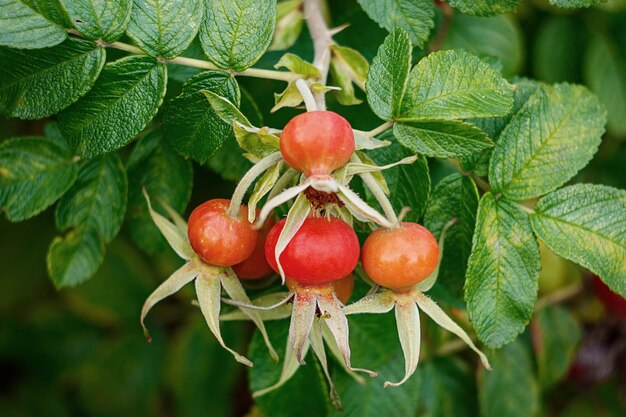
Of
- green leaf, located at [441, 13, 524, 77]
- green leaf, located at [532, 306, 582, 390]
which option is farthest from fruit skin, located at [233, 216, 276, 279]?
green leaf, located at [532, 306, 582, 390]

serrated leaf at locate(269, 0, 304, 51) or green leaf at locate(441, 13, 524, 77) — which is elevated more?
serrated leaf at locate(269, 0, 304, 51)

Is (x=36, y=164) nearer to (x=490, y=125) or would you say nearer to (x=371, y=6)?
(x=371, y=6)

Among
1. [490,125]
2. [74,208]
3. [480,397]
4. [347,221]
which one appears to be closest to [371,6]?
[490,125]

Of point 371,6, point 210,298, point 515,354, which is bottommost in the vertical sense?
point 515,354

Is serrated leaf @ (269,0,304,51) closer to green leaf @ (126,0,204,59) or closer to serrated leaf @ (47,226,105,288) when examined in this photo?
green leaf @ (126,0,204,59)

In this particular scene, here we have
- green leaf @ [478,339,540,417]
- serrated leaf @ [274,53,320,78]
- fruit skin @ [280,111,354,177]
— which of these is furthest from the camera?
green leaf @ [478,339,540,417]

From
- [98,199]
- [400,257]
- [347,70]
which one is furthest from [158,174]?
[400,257]

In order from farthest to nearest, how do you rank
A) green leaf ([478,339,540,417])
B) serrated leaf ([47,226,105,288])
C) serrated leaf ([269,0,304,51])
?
green leaf ([478,339,540,417]) → serrated leaf ([269,0,304,51]) → serrated leaf ([47,226,105,288])
